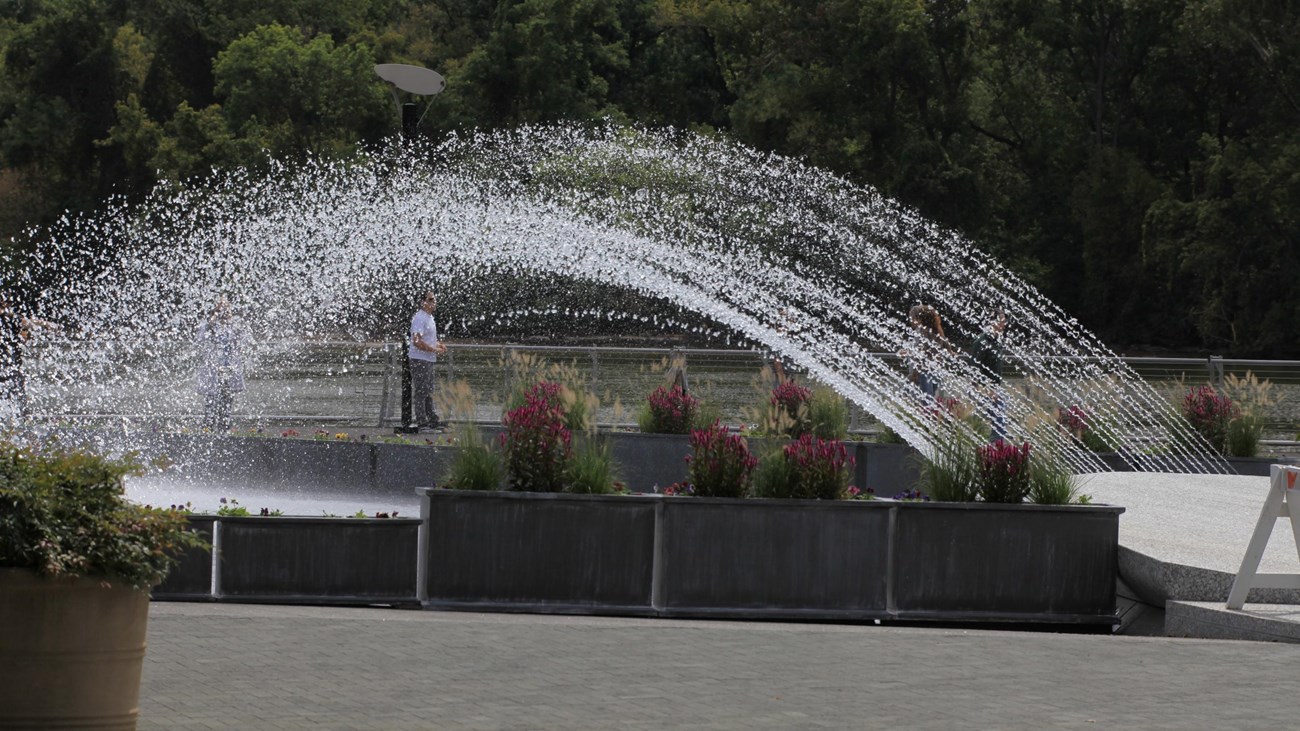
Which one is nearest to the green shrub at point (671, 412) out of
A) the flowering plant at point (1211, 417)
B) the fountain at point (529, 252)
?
the fountain at point (529, 252)

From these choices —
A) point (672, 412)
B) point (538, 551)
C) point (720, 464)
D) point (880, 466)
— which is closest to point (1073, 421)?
point (880, 466)

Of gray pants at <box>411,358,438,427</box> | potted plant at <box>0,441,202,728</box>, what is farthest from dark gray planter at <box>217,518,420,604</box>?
gray pants at <box>411,358,438,427</box>

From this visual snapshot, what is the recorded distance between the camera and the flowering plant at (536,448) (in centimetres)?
1070

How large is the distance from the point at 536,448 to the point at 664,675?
3.09m

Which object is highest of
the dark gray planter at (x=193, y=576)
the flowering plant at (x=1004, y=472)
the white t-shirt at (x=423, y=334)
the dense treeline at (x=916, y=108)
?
the dense treeline at (x=916, y=108)

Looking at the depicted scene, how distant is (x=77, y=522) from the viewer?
5844 millimetres

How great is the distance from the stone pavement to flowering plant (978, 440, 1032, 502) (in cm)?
161

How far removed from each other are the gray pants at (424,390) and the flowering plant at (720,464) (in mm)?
10945

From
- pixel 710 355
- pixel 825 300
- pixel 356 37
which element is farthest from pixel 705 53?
pixel 710 355

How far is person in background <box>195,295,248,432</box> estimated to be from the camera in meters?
19.7

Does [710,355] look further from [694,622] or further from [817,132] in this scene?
[817,132]

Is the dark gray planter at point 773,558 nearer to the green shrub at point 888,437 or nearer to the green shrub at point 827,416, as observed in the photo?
the green shrub at point 888,437

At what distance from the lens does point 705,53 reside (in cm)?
7175

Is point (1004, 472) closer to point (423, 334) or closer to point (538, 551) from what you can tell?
point (538, 551)
